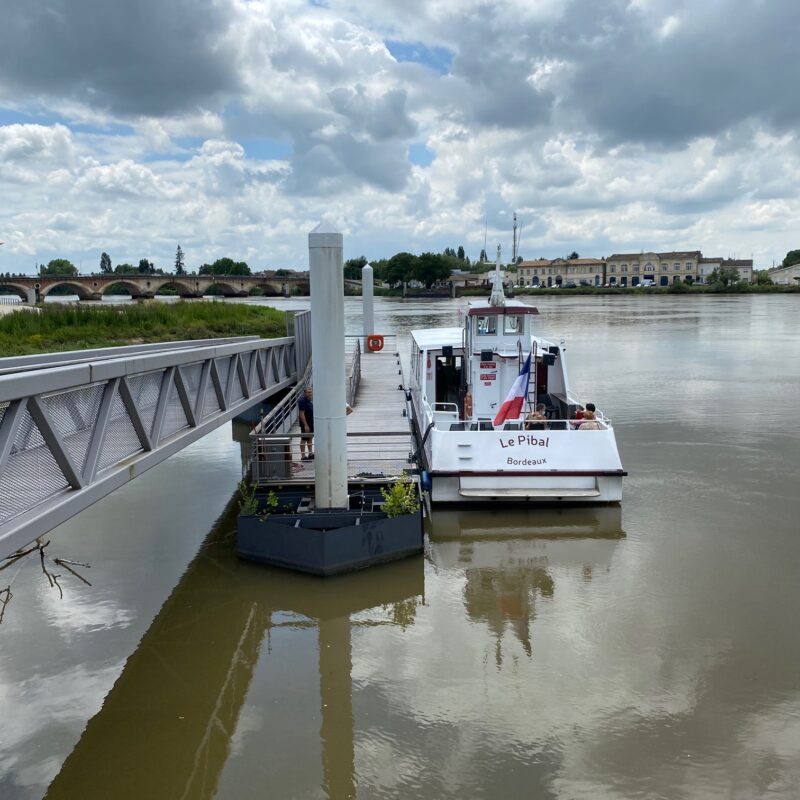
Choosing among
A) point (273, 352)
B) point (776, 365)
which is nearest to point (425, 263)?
point (776, 365)

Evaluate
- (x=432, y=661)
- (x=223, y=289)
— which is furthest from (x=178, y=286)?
(x=432, y=661)

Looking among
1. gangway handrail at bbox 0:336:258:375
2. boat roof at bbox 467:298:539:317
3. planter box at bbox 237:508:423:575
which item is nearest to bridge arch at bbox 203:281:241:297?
boat roof at bbox 467:298:539:317

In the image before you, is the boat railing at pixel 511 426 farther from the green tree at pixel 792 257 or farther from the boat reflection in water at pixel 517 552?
the green tree at pixel 792 257

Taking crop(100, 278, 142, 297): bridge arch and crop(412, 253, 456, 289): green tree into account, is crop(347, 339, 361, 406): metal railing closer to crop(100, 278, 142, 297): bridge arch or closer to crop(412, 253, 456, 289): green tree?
crop(100, 278, 142, 297): bridge arch

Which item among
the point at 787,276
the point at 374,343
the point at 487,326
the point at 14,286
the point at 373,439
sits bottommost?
the point at 373,439

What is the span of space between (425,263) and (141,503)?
137m

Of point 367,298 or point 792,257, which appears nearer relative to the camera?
point 367,298

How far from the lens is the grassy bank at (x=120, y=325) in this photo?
23591mm

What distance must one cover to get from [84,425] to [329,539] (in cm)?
373

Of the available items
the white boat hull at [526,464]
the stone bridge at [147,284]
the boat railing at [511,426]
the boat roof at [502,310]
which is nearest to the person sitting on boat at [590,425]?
the boat railing at [511,426]

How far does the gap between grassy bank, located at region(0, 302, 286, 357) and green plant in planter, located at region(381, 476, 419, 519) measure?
1409cm

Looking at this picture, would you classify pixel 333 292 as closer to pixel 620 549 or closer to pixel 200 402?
pixel 200 402

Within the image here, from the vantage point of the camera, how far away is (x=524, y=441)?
13.4 metres

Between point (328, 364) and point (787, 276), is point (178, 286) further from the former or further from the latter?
point (787, 276)
